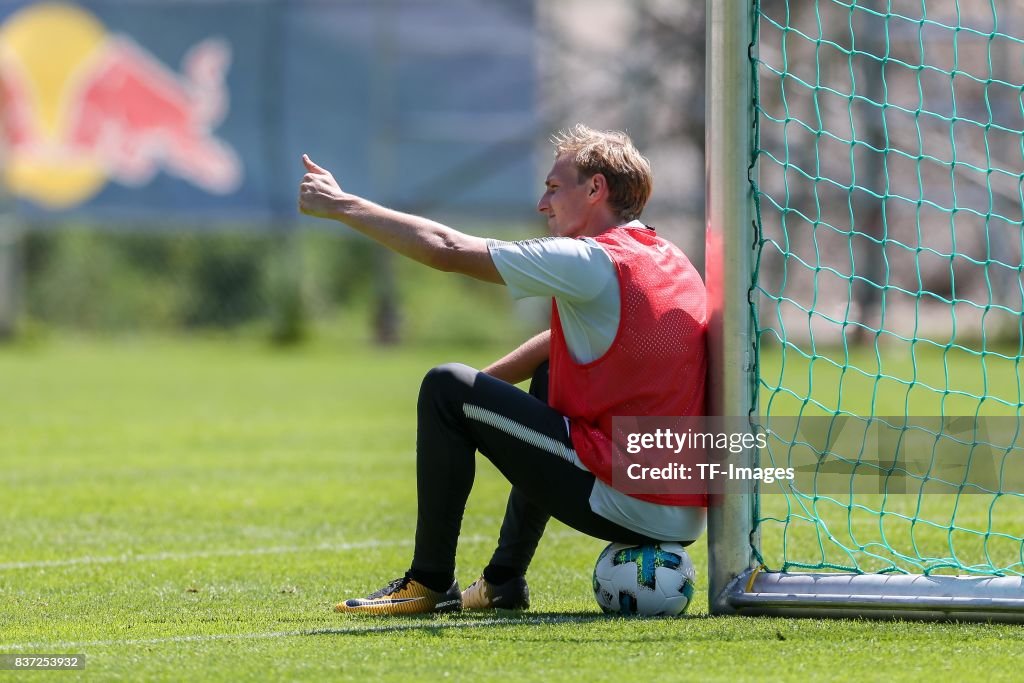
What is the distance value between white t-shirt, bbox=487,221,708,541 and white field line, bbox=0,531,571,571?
1843 millimetres

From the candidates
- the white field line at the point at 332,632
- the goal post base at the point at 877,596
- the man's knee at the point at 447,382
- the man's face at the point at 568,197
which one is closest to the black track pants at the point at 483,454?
the man's knee at the point at 447,382

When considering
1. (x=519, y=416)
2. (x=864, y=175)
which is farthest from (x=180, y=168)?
(x=519, y=416)

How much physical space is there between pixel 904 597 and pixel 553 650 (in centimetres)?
116

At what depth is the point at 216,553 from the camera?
20.3 feet

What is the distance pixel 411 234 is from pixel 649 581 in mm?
1307

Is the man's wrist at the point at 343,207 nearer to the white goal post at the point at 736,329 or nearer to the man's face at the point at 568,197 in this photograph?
the man's face at the point at 568,197

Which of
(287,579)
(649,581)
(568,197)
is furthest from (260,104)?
(649,581)

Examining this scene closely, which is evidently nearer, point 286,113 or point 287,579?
point 287,579

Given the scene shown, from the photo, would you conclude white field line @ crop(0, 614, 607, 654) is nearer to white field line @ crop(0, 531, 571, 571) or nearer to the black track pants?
the black track pants

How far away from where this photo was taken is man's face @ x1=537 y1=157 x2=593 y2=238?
4867 millimetres

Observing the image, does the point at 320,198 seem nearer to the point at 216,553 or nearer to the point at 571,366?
the point at 571,366

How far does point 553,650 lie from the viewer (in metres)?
4.21

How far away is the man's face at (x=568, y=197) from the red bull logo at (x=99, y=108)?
53.2 feet

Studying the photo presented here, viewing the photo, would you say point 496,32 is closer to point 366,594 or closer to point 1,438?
point 1,438
